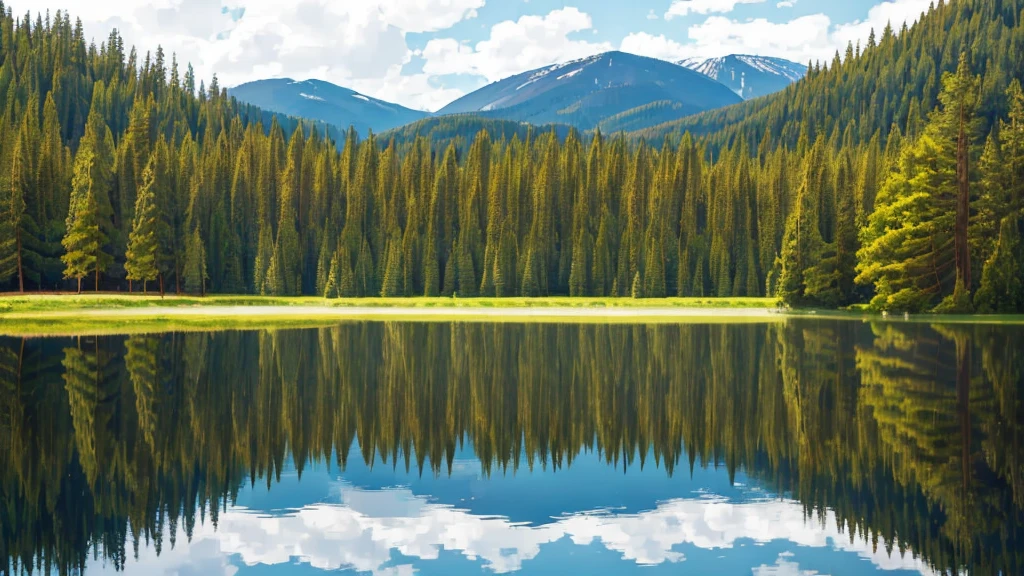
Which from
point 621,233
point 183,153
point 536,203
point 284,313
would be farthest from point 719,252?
point 183,153

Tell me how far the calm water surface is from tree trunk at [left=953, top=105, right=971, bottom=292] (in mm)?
35324

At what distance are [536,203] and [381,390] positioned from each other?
95.4 metres

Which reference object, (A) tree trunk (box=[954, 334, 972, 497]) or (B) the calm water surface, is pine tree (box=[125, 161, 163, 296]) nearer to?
(B) the calm water surface

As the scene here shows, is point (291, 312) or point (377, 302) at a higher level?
point (377, 302)

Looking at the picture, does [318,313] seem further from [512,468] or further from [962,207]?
[512,468]

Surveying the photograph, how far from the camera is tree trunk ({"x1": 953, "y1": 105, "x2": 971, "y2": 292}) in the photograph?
207 ft

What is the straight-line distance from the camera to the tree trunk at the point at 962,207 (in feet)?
207

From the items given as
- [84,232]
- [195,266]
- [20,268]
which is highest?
[84,232]

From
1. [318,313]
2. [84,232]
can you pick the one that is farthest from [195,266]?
[318,313]

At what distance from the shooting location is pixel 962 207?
63.0m

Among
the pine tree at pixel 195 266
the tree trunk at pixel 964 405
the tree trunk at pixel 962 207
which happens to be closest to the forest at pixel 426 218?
the pine tree at pixel 195 266

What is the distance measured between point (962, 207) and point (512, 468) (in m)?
54.8

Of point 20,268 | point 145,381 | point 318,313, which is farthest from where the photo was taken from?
point 20,268

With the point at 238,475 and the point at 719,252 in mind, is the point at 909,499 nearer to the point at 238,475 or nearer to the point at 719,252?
the point at 238,475
